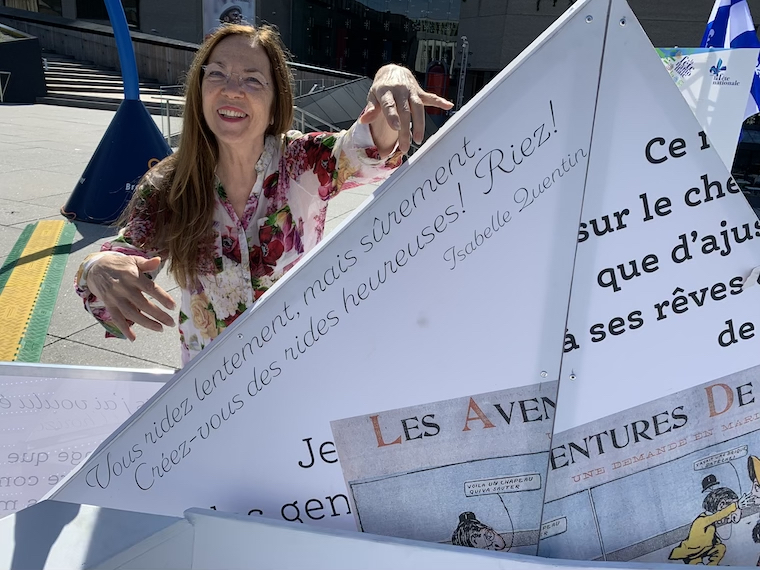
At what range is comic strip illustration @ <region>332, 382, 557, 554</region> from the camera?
3.92ft

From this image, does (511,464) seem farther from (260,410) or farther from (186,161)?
(186,161)

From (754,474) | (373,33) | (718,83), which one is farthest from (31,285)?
(373,33)

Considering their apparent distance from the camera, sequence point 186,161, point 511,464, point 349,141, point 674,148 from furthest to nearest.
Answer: point 186,161, point 349,141, point 511,464, point 674,148

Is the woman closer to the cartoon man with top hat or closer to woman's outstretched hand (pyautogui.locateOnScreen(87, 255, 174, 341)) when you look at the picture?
woman's outstretched hand (pyautogui.locateOnScreen(87, 255, 174, 341))

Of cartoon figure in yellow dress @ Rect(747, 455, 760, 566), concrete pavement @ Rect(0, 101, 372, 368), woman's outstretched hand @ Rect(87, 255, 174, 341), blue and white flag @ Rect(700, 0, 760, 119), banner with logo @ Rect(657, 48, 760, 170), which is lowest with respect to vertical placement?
concrete pavement @ Rect(0, 101, 372, 368)

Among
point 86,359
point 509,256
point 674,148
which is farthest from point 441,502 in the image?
point 86,359

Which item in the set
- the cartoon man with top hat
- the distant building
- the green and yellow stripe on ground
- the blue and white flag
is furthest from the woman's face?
the distant building

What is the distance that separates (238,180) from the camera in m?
1.74

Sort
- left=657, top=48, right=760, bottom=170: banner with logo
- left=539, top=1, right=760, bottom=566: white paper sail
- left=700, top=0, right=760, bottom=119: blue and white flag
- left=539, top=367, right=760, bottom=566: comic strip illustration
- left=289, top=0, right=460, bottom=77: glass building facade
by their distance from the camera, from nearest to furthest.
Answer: left=539, top=1, right=760, bottom=566: white paper sail < left=539, top=367, right=760, bottom=566: comic strip illustration < left=657, top=48, right=760, bottom=170: banner with logo < left=700, top=0, right=760, bottom=119: blue and white flag < left=289, top=0, right=460, bottom=77: glass building facade

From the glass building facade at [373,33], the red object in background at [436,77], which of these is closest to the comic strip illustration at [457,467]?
the red object in background at [436,77]

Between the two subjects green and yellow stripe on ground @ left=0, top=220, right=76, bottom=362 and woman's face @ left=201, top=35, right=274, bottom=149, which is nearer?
woman's face @ left=201, top=35, right=274, bottom=149

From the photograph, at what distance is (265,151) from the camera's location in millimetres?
1729

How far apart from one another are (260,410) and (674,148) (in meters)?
0.98

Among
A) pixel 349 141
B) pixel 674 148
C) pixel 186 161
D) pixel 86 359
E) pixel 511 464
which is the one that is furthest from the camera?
pixel 86 359
